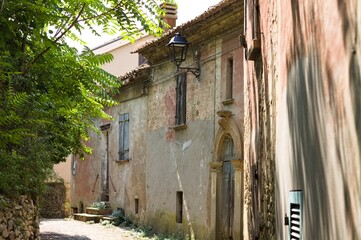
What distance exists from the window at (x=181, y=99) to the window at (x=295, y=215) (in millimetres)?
11185

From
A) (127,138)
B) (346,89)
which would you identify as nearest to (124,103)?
(127,138)

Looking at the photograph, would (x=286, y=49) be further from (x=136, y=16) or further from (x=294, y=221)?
(x=136, y=16)

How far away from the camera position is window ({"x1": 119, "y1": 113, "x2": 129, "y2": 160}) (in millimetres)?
21719

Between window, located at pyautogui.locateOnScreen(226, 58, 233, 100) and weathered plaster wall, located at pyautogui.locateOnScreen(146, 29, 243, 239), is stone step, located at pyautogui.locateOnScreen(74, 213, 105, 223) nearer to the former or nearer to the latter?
weathered plaster wall, located at pyautogui.locateOnScreen(146, 29, 243, 239)

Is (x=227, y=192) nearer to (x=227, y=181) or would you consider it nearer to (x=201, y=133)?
(x=227, y=181)

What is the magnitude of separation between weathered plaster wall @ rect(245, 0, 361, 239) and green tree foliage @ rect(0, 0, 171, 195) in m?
2.27

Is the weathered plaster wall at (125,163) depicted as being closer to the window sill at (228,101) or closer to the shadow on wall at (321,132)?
the window sill at (228,101)

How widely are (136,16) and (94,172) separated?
17.3m

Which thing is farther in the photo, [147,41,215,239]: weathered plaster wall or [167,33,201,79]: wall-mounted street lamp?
[147,41,215,239]: weathered plaster wall

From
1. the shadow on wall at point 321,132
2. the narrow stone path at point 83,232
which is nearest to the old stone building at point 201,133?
the narrow stone path at point 83,232

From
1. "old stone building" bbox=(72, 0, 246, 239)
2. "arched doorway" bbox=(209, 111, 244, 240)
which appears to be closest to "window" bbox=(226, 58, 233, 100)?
"old stone building" bbox=(72, 0, 246, 239)

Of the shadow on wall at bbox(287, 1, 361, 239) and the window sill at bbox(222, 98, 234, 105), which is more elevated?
the window sill at bbox(222, 98, 234, 105)

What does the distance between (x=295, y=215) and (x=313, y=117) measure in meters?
1.26

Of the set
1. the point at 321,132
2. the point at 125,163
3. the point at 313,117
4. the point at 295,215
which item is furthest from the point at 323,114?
the point at 125,163
